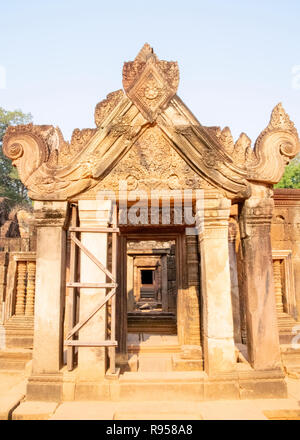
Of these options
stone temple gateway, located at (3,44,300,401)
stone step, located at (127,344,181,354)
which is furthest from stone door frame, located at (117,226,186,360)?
stone temple gateway, located at (3,44,300,401)

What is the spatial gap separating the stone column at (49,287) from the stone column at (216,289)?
225cm

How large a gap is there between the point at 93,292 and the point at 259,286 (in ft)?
8.48

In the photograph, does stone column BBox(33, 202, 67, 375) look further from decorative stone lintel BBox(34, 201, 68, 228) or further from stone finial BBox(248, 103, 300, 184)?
stone finial BBox(248, 103, 300, 184)

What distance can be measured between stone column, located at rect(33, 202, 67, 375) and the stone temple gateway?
2 centimetres

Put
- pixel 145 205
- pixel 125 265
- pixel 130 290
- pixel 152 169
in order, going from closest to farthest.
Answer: pixel 152 169 → pixel 145 205 → pixel 125 265 → pixel 130 290

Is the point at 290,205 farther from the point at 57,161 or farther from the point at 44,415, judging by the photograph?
the point at 44,415

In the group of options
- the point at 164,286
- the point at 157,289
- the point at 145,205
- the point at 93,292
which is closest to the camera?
the point at 93,292

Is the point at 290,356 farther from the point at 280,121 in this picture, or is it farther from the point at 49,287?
the point at 49,287

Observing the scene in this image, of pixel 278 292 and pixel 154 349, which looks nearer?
pixel 278 292

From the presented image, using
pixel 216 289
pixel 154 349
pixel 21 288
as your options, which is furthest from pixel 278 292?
pixel 21 288

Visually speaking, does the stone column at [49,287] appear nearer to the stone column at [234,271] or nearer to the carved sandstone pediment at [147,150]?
the carved sandstone pediment at [147,150]

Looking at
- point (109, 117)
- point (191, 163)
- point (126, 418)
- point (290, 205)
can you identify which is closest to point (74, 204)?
point (109, 117)

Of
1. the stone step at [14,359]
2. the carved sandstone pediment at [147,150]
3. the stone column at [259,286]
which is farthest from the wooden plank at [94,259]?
the stone step at [14,359]

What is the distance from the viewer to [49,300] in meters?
4.48
